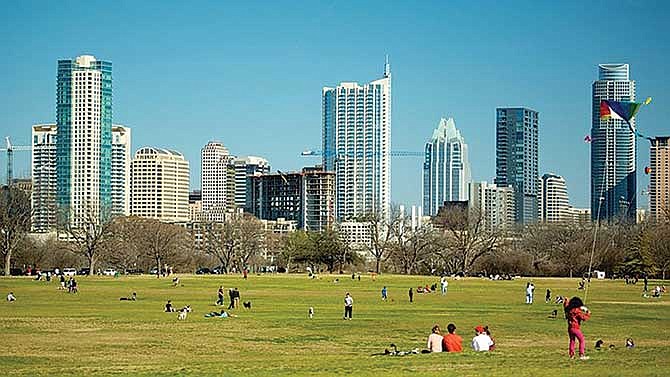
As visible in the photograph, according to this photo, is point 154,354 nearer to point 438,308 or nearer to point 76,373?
point 76,373

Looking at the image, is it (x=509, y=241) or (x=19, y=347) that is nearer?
(x=19, y=347)

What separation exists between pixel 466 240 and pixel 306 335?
Answer: 96.9 meters

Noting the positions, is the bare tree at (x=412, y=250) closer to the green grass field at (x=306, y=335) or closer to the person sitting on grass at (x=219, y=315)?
the green grass field at (x=306, y=335)

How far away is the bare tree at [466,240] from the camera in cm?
13375

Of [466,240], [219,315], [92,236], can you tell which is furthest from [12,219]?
[219,315]

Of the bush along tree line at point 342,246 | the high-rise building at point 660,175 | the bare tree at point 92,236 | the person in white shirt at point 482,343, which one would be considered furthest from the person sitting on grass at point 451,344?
the high-rise building at point 660,175

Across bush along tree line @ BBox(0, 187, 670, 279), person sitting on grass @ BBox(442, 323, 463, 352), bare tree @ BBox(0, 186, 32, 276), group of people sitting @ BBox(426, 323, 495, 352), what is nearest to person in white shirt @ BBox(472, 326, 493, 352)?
group of people sitting @ BBox(426, 323, 495, 352)

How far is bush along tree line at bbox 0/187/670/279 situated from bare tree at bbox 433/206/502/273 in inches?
5.1

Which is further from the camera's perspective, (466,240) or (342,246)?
(342,246)

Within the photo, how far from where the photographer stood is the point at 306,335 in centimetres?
3884

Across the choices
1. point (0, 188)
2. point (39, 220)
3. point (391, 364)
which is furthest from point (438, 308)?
point (39, 220)

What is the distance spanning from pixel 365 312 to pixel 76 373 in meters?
27.1

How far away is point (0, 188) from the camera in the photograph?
126m

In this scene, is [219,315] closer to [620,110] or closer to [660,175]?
[620,110]
